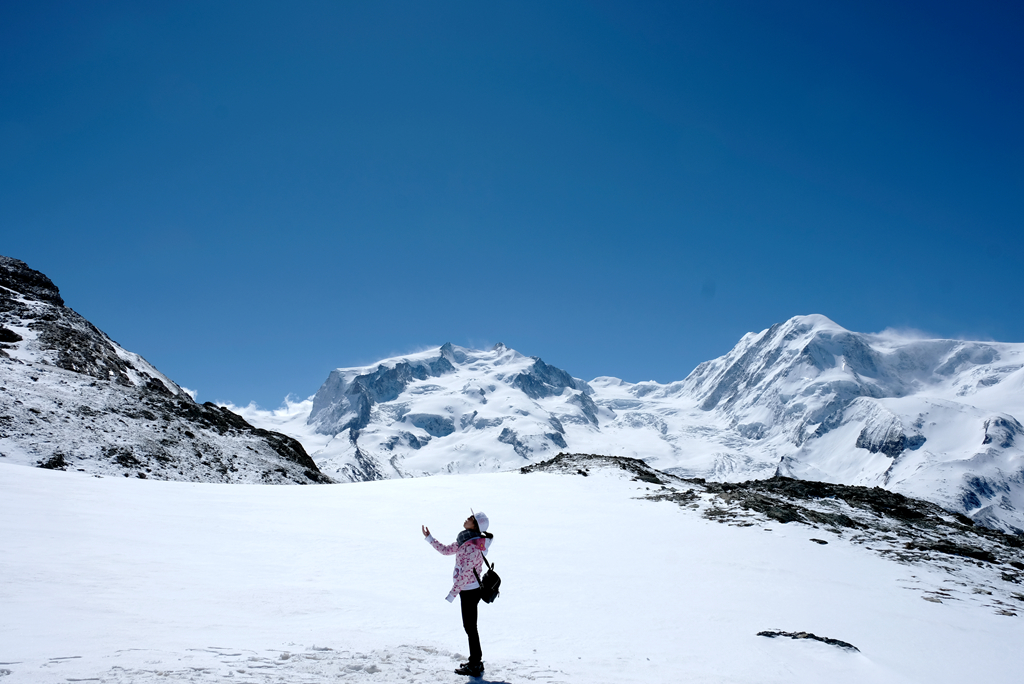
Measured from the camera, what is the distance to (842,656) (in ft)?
32.9

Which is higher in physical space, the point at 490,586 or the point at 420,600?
the point at 490,586

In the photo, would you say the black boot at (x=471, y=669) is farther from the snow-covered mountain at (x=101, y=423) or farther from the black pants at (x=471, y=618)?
the snow-covered mountain at (x=101, y=423)

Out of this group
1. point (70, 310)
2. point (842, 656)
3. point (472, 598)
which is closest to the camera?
point (472, 598)

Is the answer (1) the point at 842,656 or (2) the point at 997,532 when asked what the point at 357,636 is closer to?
(1) the point at 842,656

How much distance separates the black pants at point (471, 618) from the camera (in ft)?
25.9

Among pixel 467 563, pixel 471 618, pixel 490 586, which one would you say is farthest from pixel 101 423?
pixel 490 586

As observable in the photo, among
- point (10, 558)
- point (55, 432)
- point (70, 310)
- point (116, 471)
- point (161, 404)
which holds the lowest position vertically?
point (10, 558)

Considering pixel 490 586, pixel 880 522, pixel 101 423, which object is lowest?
pixel 880 522

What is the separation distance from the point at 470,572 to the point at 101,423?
107 feet

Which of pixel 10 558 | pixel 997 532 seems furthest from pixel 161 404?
pixel 997 532

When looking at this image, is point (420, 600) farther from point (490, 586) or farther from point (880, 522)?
point (880, 522)

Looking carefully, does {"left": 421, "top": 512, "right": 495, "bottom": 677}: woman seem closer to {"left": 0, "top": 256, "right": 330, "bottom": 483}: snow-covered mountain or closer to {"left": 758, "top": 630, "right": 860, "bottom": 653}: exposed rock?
{"left": 758, "top": 630, "right": 860, "bottom": 653}: exposed rock

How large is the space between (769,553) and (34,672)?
748 inches

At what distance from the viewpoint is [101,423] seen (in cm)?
3164
